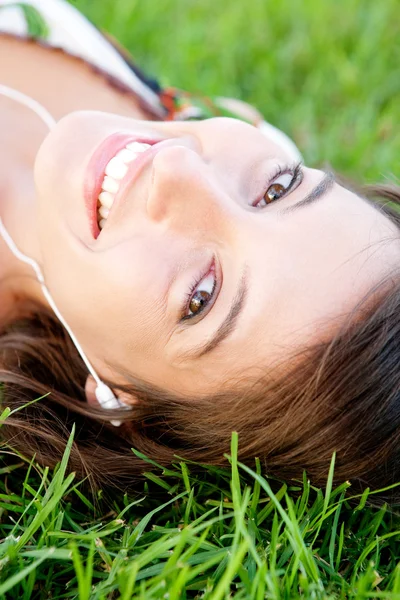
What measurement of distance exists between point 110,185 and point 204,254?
0.39 m

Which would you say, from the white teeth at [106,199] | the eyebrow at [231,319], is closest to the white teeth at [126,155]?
the white teeth at [106,199]

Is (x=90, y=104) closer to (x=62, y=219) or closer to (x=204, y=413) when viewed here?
(x=62, y=219)

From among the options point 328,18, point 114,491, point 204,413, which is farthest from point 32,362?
point 328,18

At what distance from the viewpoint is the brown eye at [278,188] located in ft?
6.22

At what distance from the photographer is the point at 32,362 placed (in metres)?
2.35

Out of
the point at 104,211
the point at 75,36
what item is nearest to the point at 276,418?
the point at 104,211

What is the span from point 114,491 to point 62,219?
84 centimetres

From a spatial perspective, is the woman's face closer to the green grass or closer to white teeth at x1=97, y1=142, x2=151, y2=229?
white teeth at x1=97, y1=142, x2=151, y2=229

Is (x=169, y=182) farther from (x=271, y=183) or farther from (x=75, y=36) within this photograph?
(x=75, y=36)

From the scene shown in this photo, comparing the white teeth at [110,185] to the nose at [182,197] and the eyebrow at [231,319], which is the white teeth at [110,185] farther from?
the eyebrow at [231,319]

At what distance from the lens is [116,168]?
1.95m

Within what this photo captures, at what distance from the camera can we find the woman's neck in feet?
7.95

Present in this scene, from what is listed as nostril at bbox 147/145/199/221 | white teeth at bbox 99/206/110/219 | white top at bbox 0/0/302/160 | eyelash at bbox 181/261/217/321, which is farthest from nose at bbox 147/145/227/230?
white top at bbox 0/0/302/160

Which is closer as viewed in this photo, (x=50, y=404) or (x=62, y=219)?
(x=62, y=219)
